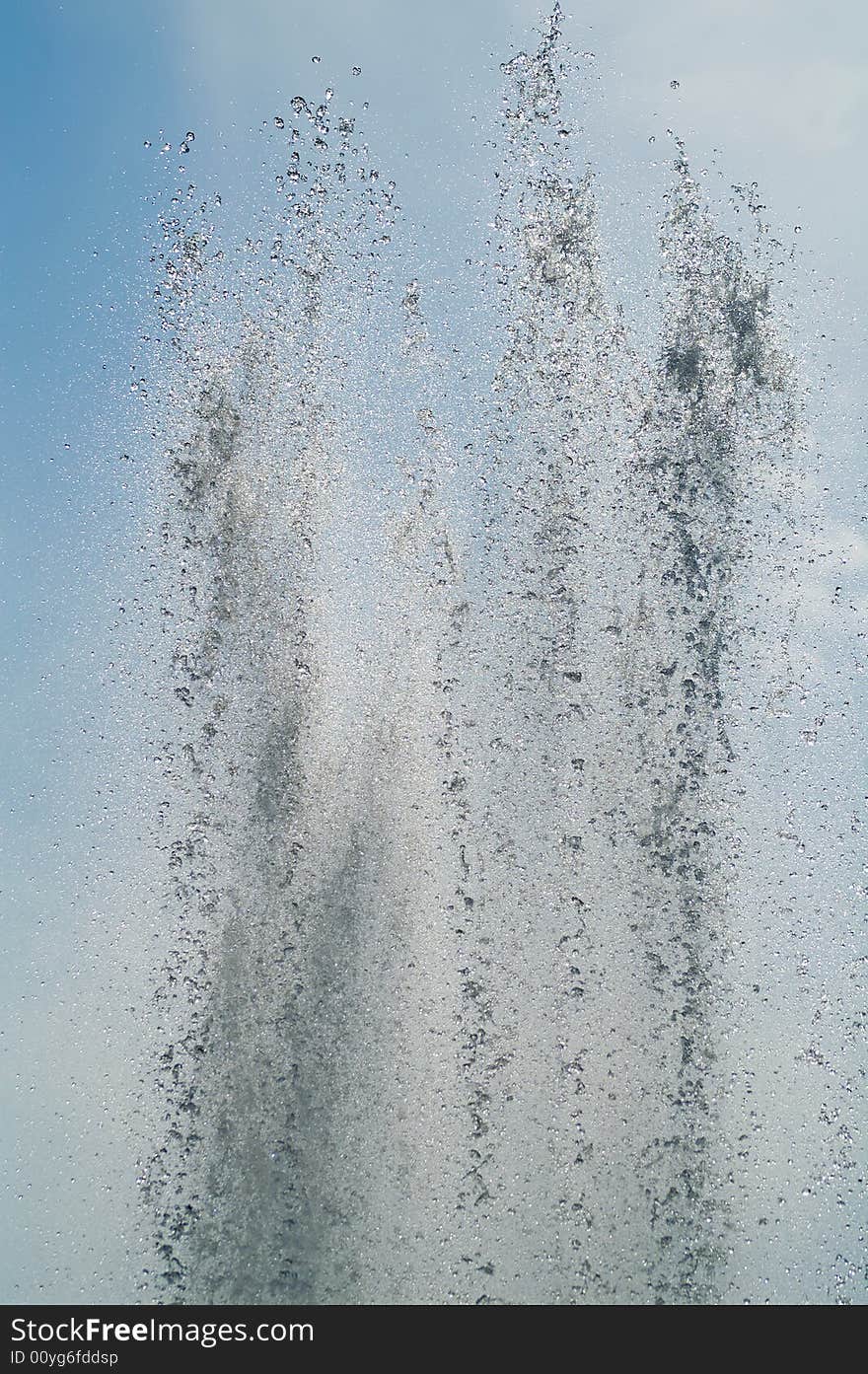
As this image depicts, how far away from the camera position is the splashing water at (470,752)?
207 centimetres

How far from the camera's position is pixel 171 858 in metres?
2.18

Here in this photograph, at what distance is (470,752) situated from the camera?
221 cm

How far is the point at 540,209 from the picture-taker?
2.35 m

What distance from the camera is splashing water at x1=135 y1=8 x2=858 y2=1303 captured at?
81.4 inches

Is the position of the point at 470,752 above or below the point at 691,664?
below

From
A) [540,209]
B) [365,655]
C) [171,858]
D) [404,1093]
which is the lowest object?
[404,1093]

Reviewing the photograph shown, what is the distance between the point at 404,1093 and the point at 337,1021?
0.76ft

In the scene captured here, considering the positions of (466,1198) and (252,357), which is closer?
(466,1198)
